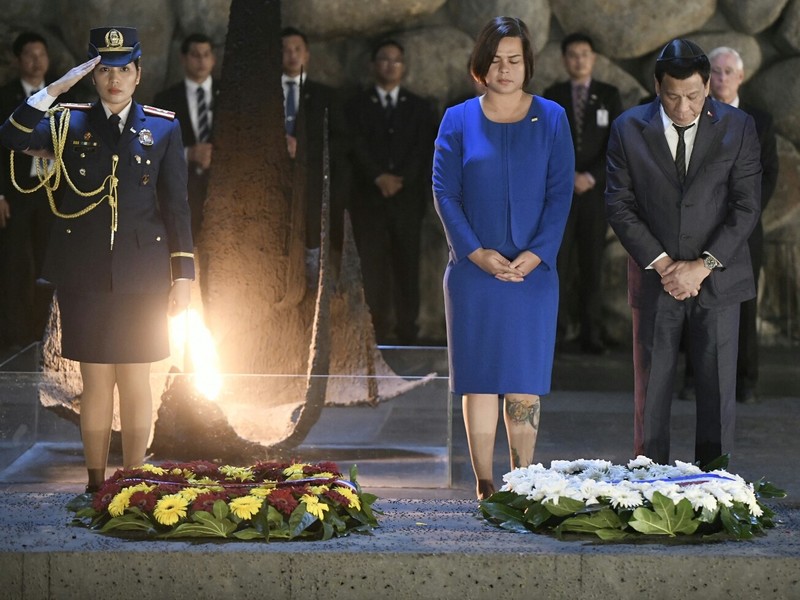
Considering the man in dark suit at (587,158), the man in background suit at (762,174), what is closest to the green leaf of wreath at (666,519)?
the man in background suit at (762,174)

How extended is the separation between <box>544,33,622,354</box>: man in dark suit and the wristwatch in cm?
363

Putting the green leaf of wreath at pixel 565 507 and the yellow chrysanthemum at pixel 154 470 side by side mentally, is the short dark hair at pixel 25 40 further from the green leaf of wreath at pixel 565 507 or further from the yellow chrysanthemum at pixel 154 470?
the green leaf of wreath at pixel 565 507

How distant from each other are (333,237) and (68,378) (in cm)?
343

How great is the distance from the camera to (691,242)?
5.20 meters

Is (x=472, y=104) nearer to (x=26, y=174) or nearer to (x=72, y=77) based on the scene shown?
(x=72, y=77)

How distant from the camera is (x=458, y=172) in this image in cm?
514

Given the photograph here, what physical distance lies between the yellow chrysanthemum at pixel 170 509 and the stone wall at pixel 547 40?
17.6 ft

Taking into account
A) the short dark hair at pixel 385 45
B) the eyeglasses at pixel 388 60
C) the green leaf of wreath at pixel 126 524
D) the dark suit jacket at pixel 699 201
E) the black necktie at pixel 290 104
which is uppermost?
the short dark hair at pixel 385 45

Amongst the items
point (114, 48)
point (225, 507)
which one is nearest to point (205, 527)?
point (225, 507)

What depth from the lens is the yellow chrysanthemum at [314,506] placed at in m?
4.20

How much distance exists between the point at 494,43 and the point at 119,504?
181 cm

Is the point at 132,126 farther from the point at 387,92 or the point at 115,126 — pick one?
the point at 387,92

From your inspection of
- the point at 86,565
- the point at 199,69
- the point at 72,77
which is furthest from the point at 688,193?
the point at 199,69

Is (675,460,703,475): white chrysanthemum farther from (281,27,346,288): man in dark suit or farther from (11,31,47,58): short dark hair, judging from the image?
(11,31,47,58): short dark hair
